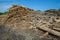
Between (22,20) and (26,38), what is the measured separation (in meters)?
3.52

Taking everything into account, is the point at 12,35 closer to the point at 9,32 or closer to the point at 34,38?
→ the point at 9,32

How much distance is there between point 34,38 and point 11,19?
460 cm

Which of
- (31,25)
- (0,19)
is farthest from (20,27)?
(0,19)

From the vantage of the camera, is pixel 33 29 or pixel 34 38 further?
pixel 33 29

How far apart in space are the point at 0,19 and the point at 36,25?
206 inches

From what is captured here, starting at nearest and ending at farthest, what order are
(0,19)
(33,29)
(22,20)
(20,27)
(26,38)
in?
1. (26,38)
2. (33,29)
3. (20,27)
4. (22,20)
5. (0,19)

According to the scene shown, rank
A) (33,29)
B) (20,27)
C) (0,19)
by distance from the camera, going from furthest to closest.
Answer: (0,19), (20,27), (33,29)

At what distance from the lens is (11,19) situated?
1495 centimetres

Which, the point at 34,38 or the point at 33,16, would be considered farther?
the point at 33,16

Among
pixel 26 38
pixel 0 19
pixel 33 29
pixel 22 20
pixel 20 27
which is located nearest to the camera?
pixel 26 38

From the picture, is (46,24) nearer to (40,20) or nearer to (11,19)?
(40,20)

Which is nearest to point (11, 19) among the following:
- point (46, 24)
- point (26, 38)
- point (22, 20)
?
point (22, 20)

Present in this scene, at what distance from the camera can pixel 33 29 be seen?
1221 cm

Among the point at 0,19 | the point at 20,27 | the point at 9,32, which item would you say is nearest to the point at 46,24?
the point at 20,27
